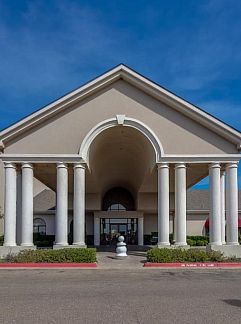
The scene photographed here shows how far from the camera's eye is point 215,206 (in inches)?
946

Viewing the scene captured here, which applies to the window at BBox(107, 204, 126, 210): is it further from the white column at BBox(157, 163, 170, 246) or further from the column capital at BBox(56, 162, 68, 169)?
the column capital at BBox(56, 162, 68, 169)

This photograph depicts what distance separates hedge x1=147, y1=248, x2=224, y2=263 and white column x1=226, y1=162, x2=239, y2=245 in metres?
2.46

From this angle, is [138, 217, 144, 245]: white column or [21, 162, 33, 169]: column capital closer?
[21, 162, 33, 169]: column capital

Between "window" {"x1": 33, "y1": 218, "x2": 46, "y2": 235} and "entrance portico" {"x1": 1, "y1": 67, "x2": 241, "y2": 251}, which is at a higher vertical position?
"entrance portico" {"x1": 1, "y1": 67, "x2": 241, "y2": 251}

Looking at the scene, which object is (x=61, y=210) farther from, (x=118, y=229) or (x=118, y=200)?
(x=118, y=200)

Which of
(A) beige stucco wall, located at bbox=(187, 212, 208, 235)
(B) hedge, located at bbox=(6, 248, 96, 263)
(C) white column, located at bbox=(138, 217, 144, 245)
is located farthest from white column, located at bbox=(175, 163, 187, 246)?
(A) beige stucco wall, located at bbox=(187, 212, 208, 235)

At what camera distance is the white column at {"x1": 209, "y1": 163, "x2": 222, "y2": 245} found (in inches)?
942

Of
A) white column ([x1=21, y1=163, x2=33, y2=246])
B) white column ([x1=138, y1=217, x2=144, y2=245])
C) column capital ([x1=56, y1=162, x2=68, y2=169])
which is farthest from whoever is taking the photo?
white column ([x1=138, y1=217, x2=144, y2=245])

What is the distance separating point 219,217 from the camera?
23953 millimetres
